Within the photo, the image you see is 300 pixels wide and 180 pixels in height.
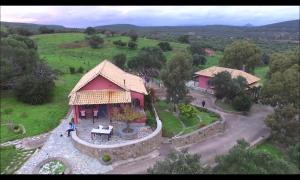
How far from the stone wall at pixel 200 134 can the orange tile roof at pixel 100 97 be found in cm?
460

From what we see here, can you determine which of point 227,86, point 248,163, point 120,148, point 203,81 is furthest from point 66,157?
point 203,81

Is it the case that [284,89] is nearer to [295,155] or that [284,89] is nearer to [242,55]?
[295,155]

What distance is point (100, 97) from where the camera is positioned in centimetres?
2314

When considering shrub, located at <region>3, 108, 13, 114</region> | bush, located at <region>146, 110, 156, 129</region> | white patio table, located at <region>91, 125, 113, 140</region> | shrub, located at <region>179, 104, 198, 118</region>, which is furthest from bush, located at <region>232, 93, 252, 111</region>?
shrub, located at <region>3, 108, 13, 114</region>

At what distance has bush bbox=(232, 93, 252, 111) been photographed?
30.3 metres

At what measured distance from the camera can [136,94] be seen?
2505cm

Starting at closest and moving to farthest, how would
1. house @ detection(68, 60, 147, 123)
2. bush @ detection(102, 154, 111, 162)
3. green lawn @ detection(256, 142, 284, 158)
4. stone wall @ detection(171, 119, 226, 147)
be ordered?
bush @ detection(102, 154, 111, 162)
stone wall @ detection(171, 119, 226, 147)
house @ detection(68, 60, 147, 123)
green lawn @ detection(256, 142, 284, 158)

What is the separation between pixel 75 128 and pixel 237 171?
12042 mm

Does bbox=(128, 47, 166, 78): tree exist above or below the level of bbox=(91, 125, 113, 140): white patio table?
above

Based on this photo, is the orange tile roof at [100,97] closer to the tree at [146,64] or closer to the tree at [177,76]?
the tree at [177,76]

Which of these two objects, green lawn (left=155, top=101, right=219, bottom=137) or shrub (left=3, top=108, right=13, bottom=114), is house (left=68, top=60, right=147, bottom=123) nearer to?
green lawn (left=155, top=101, right=219, bottom=137)

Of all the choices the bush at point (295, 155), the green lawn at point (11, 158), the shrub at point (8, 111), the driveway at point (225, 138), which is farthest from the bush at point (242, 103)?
the shrub at point (8, 111)

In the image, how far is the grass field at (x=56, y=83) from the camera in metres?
22.4

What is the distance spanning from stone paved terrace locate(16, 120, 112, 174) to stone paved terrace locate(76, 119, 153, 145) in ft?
3.37
